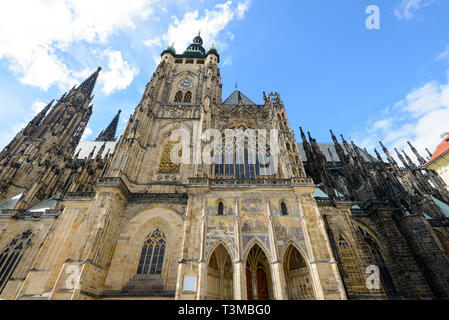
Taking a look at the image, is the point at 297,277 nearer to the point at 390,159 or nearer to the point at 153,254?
the point at 153,254

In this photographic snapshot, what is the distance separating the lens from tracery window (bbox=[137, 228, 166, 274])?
41.7ft

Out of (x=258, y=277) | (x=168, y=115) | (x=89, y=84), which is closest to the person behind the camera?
(x=258, y=277)

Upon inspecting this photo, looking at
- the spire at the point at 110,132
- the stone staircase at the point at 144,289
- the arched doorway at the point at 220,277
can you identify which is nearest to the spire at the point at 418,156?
the arched doorway at the point at 220,277

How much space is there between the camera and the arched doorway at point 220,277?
38.0 feet

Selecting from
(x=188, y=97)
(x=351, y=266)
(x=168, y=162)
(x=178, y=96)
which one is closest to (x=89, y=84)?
(x=178, y=96)

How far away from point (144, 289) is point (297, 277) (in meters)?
8.90

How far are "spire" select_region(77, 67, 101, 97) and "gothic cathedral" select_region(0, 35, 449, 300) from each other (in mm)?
25237

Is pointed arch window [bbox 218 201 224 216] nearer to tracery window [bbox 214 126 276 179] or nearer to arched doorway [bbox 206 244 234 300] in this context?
arched doorway [bbox 206 244 234 300]

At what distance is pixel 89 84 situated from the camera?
144 feet

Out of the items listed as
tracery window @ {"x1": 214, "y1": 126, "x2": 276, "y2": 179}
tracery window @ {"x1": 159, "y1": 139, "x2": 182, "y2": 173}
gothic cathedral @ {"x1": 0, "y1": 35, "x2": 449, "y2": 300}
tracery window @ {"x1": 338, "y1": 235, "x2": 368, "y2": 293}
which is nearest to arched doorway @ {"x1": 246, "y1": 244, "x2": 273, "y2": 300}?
gothic cathedral @ {"x1": 0, "y1": 35, "x2": 449, "y2": 300}

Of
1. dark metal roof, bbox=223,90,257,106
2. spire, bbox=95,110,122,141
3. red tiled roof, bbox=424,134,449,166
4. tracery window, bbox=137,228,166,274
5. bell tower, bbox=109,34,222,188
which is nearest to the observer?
tracery window, bbox=137,228,166,274

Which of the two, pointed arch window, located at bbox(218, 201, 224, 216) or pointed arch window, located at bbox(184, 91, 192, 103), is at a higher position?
pointed arch window, located at bbox(184, 91, 192, 103)

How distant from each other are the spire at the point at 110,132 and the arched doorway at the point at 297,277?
42.8 meters
